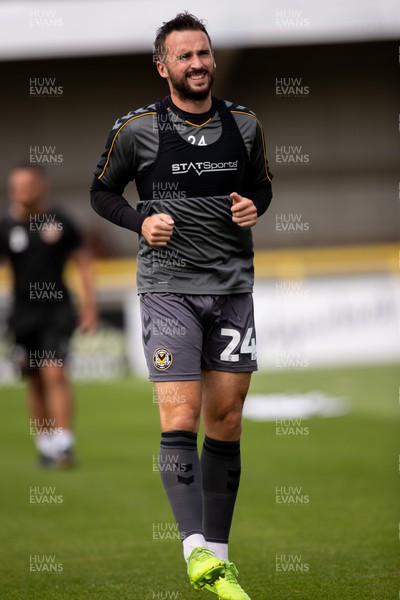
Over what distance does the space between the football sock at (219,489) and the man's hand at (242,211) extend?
0.98 meters

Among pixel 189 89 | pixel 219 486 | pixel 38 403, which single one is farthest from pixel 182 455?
pixel 38 403

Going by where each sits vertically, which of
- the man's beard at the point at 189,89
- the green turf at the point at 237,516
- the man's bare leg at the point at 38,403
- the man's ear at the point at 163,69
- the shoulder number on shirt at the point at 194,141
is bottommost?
the green turf at the point at 237,516

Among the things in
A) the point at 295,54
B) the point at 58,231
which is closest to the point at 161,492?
the point at 58,231

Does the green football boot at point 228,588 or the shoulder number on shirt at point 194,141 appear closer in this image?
the green football boot at point 228,588

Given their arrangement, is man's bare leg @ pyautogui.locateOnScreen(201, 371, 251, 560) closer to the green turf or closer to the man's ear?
the green turf

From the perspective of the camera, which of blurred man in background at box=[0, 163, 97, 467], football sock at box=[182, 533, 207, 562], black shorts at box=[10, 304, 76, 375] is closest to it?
football sock at box=[182, 533, 207, 562]

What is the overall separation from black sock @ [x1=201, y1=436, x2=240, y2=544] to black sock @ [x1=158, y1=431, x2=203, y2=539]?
0.35 m

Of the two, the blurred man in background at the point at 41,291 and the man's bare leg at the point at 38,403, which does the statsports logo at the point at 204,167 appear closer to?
the blurred man in background at the point at 41,291

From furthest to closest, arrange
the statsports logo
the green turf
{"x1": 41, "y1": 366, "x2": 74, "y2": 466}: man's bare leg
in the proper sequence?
{"x1": 41, "y1": 366, "x2": 74, "y2": 466}: man's bare leg < the green turf < the statsports logo

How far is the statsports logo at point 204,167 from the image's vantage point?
4.63 m

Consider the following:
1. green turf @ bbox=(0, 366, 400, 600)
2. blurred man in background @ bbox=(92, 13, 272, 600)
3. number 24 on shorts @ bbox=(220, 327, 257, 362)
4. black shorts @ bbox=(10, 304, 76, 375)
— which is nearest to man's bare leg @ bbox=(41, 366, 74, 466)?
black shorts @ bbox=(10, 304, 76, 375)

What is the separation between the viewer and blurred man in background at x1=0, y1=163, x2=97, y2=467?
9289mm

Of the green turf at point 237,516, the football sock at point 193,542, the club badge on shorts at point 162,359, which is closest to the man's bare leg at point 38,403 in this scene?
the green turf at point 237,516

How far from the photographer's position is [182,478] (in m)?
4.47
